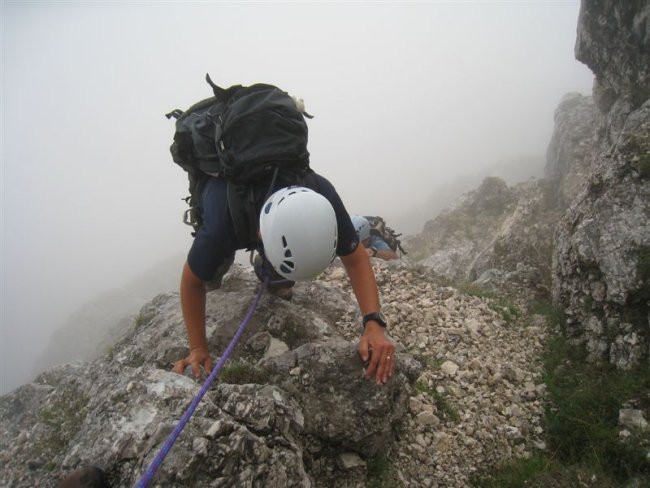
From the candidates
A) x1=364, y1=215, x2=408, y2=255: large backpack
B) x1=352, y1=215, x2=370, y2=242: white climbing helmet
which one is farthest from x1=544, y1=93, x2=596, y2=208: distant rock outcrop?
x1=352, y1=215, x2=370, y2=242: white climbing helmet

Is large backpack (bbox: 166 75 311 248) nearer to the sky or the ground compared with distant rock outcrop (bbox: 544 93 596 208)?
nearer to the sky

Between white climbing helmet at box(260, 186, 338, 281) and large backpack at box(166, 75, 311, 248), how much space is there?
0.38 metres

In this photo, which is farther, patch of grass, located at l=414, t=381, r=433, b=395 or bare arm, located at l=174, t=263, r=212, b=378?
patch of grass, located at l=414, t=381, r=433, b=395

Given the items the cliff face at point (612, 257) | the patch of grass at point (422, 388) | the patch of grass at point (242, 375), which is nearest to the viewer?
the patch of grass at point (242, 375)

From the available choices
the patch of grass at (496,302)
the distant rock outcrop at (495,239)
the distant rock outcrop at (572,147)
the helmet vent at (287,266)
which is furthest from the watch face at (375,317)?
the distant rock outcrop at (572,147)

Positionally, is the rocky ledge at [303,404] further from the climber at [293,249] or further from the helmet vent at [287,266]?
the helmet vent at [287,266]

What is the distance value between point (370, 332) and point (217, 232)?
7.47ft

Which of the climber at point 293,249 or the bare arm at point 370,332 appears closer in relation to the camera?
the climber at point 293,249

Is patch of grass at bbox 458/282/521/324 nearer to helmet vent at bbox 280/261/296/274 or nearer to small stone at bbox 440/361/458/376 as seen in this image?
small stone at bbox 440/361/458/376

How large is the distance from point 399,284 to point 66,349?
387 ft

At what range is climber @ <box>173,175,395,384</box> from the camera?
435 cm

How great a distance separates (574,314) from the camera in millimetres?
6711

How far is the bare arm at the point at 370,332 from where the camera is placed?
4.78 meters

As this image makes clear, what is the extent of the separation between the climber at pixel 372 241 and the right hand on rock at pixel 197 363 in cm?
865
